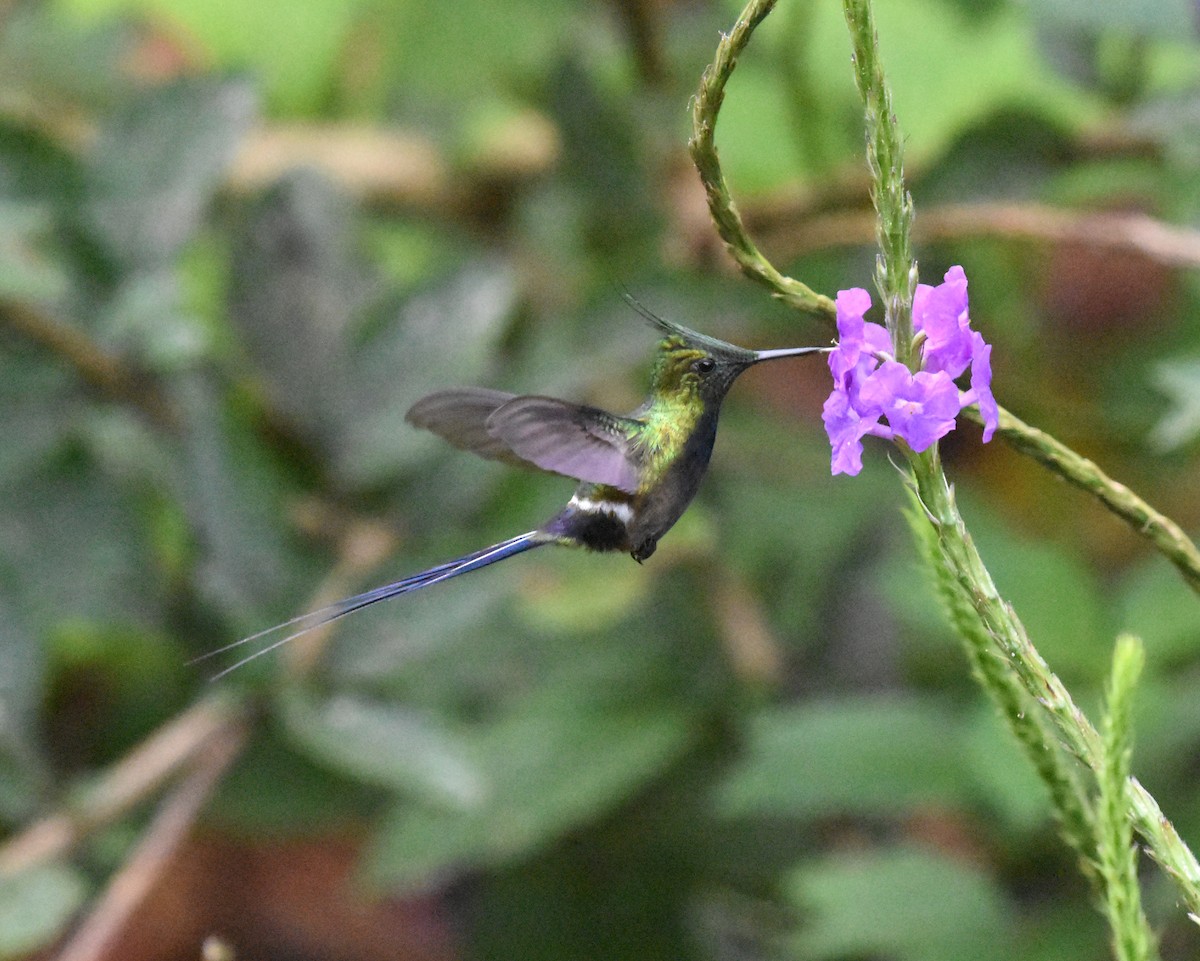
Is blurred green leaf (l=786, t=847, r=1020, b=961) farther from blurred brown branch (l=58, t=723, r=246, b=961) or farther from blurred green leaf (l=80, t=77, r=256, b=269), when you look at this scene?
blurred green leaf (l=80, t=77, r=256, b=269)

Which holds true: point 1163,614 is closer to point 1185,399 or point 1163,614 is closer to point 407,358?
point 1185,399

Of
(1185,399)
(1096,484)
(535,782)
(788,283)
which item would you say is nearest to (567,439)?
(788,283)

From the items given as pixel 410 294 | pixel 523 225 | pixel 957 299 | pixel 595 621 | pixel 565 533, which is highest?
pixel 523 225

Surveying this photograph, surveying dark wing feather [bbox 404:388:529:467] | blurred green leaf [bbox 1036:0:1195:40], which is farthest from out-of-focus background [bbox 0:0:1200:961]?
dark wing feather [bbox 404:388:529:467]

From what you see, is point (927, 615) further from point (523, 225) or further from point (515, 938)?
point (523, 225)

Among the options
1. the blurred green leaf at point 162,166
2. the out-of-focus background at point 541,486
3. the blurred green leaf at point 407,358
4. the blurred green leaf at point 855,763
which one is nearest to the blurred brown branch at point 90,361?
the out-of-focus background at point 541,486

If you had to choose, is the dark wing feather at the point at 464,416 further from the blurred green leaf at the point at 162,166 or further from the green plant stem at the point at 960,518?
the blurred green leaf at the point at 162,166

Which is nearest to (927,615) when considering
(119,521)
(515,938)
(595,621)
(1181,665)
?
(595,621)
